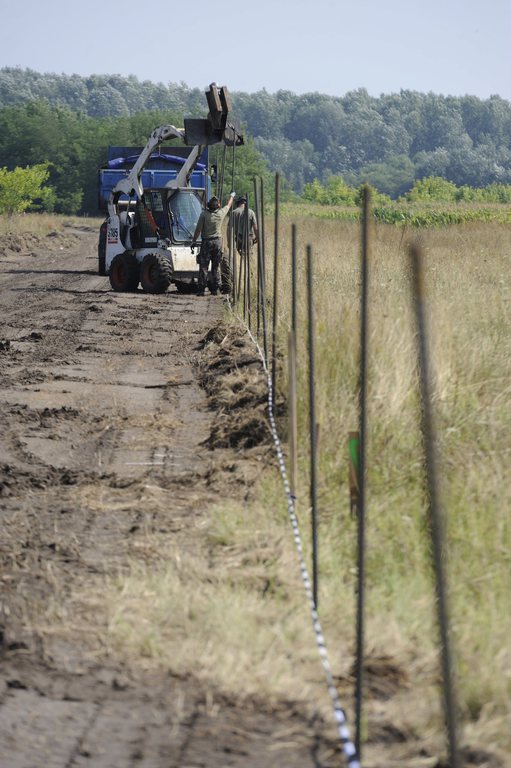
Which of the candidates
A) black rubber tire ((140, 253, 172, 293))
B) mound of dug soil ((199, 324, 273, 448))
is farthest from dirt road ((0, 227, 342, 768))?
black rubber tire ((140, 253, 172, 293))

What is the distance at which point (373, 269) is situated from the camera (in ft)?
55.4

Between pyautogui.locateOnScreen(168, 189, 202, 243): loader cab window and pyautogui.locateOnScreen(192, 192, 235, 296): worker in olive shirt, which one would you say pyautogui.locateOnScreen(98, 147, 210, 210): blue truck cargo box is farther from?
pyautogui.locateOnScreen(192, 192, 235, 296): worker in olive shirt

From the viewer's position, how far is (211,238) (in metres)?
20.2

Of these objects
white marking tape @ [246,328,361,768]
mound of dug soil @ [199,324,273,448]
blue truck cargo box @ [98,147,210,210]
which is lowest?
mound of dug soil @ [199,324,273,448]

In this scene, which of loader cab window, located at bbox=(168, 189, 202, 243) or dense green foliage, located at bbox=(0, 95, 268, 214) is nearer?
loader cab window, located at bbox=(168, 189, 202, 243)

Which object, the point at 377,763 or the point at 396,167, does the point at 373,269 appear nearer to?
the point at 377,763

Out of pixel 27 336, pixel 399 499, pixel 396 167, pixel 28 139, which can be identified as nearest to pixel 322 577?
pixel 399 499

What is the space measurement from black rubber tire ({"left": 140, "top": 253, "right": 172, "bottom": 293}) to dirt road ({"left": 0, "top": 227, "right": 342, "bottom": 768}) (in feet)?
15.7

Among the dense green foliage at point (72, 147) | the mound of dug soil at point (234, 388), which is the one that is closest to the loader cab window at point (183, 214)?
the mound of dug soil at point (234, 388)

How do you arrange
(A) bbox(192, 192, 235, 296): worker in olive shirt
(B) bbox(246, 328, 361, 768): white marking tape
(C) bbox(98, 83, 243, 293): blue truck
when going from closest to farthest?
1. (B) bbox(246, 328, 361, 768): white marking tape
2. (A) bbox(192, 192, 235, 296): worker in olive shirt
3. (C) bbox(98, 83, 243, 293): blue truck

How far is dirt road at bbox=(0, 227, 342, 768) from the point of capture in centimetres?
400

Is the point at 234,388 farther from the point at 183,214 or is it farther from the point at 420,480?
the point at 183,214

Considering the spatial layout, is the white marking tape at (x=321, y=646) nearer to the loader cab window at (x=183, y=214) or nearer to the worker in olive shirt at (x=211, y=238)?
the worker in olive shirt at (x=211, y=238)

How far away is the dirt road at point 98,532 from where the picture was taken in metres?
4.00
